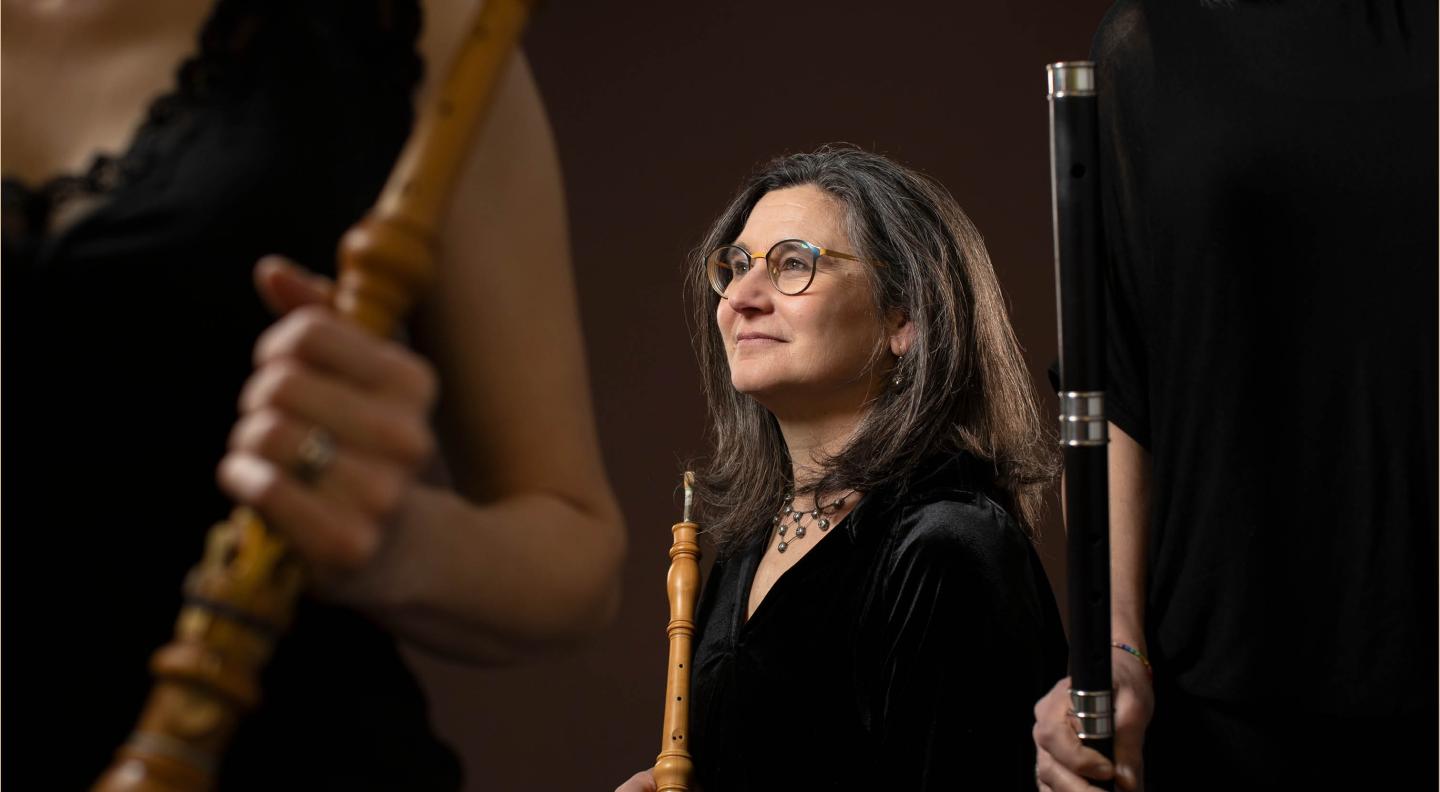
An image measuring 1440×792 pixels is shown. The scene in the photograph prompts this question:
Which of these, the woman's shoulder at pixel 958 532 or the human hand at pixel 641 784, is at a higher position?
the woman's shoulder at pixel 958 532

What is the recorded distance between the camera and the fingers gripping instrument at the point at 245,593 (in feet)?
1.58

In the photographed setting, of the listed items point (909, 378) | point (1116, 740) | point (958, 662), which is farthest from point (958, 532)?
point (1116, 740)

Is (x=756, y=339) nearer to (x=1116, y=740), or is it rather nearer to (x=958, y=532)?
(x=958, y=532)

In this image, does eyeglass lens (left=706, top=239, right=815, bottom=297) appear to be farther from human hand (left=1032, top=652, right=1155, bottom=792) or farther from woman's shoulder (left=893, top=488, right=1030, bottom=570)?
human hand (left=1032, top=652, right=1155, bottom=792)

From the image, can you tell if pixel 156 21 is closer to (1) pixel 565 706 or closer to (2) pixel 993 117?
(1) pixel 565 706

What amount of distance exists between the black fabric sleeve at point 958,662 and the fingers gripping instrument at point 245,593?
0.93 meters

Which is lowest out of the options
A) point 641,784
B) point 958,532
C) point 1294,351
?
point 641,784

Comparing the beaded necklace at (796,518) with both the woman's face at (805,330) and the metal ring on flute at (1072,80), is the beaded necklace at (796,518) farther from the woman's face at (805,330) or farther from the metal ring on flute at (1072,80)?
the metal ring on flute at (1072,80)

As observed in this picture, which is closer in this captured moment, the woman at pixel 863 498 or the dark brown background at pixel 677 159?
the woman at pixel 863 498

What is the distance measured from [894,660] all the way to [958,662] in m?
0.06

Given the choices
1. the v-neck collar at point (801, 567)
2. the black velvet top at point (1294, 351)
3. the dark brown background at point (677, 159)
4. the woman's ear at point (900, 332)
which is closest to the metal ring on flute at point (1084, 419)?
the black velvet top at point (1294, 351)

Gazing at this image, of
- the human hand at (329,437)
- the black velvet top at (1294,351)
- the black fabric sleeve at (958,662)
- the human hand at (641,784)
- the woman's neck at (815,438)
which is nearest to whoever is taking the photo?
the human hand at (329,437)

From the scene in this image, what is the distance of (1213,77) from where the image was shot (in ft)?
3.25

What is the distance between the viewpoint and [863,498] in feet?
5.03
